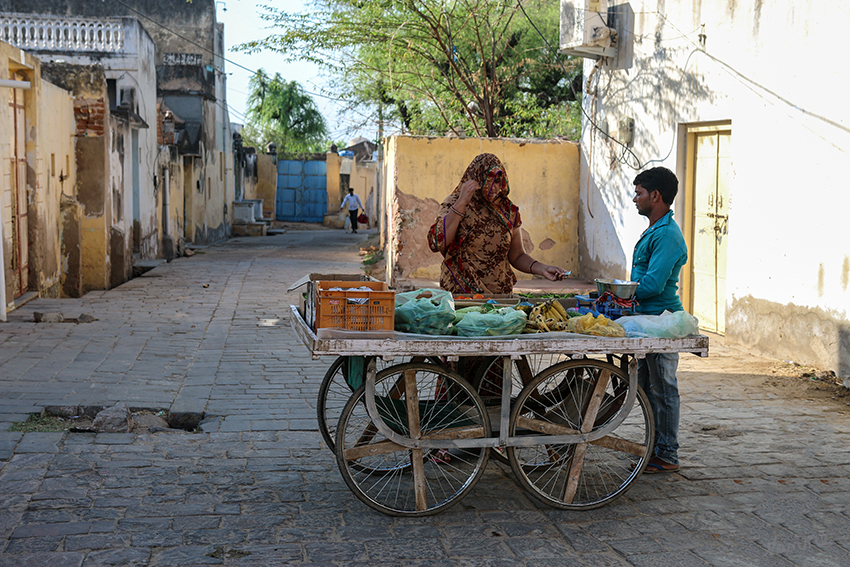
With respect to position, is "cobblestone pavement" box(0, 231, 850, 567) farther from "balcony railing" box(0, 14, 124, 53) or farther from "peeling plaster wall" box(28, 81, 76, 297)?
"balcony railing" box(0, 14, 124, 53)

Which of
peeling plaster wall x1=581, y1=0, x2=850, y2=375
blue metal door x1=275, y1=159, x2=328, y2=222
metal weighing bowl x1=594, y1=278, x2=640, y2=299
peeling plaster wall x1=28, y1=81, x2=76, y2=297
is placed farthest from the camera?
blue metal door x1=275, y1=159, x2=328, y2=222

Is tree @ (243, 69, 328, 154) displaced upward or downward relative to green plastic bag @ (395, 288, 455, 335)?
upward

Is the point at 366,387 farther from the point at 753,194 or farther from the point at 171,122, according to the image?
the point at 171,122

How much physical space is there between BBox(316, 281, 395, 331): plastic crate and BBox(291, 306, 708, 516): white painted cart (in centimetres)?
10

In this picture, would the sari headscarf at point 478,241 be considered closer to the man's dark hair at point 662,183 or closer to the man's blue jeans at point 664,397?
the man's dark hair at point 662,183

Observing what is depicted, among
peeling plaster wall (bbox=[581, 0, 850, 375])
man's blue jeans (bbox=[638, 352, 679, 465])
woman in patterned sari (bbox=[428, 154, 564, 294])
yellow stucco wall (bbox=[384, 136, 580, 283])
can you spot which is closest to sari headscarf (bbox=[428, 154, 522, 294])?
woman in patterned sari (bbox=[428, 154, 564, 294])

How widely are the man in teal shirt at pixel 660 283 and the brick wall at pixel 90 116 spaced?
10.5 metres

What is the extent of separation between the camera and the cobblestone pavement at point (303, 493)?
148 inches

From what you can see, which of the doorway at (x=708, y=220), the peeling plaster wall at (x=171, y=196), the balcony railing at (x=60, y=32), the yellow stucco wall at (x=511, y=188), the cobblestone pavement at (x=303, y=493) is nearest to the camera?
the cobblestone pavement at (x=303, y=493)

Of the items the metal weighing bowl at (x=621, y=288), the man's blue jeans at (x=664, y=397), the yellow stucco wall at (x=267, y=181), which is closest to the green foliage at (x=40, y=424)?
the metal weighing bowl at (x=621, y=288)

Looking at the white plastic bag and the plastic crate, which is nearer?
the plastic crate

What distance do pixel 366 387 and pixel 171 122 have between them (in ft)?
57.8

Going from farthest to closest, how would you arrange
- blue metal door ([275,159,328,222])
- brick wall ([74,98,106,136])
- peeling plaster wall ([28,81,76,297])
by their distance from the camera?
blue metal door ([275,159,328,222]) < brick wall ([74,98,106,136]) < peeling plaster wall ([28,81,76,297])

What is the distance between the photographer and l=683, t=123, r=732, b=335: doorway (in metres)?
9.04
